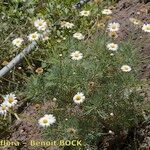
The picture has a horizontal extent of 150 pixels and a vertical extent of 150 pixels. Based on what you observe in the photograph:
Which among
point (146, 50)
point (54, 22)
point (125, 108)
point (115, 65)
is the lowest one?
point (125, 108)

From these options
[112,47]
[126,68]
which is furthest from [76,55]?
[126,68]

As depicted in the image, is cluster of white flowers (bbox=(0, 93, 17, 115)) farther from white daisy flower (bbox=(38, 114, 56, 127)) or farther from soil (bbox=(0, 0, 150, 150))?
white daisy flower (bbox=(38, 114, 56, 127))

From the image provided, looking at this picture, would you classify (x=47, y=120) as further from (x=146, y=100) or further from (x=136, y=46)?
(x=136, y=46)

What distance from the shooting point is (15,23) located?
4.05 m

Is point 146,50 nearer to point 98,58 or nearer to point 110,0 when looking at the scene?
point 98,58

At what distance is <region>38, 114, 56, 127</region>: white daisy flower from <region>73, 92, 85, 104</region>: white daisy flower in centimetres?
16

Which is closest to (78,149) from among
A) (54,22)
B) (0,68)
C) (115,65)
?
(115,65)

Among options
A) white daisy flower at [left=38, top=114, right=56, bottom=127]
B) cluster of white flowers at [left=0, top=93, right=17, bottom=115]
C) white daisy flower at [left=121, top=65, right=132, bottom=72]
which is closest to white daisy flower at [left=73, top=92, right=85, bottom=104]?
white daisy flower at [left=38, top=114, right=56, bottom=127]

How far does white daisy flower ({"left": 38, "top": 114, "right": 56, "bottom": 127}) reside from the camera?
245 cm

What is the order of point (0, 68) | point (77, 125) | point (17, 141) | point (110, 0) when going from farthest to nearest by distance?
1. point (110, 0)
2. point (0, 68)
3. point (17, 141)
4. point (77, 125)

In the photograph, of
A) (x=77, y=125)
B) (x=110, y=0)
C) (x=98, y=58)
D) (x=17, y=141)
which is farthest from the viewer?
(x=110, y=0)

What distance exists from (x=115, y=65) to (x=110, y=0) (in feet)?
4.82

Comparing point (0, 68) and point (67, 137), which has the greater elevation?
point (0, 68)

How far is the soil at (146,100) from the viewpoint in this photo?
100 inches
